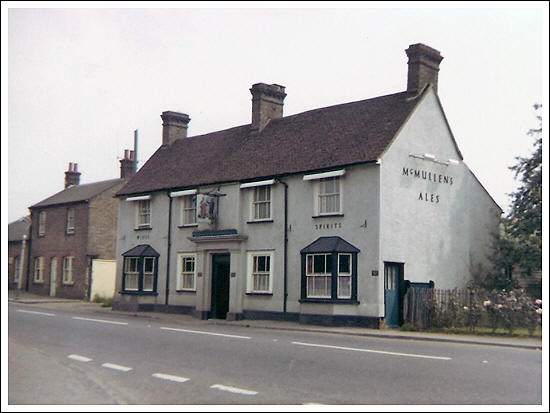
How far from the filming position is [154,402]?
8.92 meters

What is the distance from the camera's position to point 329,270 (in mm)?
23672

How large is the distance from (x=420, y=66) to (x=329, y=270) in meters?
8.43

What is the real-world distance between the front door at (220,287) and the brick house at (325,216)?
0.05m

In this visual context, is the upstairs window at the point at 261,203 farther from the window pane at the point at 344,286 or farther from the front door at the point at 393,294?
the front door at the point at 393,294

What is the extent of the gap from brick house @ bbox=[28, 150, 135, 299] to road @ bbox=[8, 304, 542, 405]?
2354 centimetres

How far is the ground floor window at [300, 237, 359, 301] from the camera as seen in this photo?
75.9 feet

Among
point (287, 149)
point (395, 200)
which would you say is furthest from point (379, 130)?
point (287, 149)

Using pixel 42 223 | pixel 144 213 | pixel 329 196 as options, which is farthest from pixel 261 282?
pixel 42 223

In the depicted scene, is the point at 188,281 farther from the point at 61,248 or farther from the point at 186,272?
the point at 61,248

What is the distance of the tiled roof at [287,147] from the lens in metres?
24.3

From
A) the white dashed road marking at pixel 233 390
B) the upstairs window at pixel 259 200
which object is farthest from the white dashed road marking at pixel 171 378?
the upstairs window at pixel 259 200

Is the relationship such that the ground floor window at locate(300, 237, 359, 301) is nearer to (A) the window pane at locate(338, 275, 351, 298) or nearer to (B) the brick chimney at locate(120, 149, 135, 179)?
(A) the window pane at locate(338, 275, 351, 298)

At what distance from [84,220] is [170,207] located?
459 inches

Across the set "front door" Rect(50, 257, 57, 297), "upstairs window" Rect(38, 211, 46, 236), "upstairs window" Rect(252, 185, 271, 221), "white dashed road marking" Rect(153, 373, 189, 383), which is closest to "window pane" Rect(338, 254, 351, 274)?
"upstairs window" Rect(252, 185, 271, 221)
